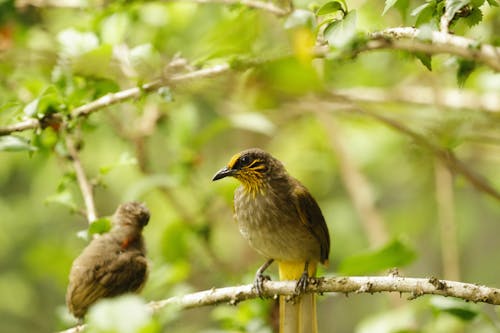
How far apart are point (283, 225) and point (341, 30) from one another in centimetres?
200

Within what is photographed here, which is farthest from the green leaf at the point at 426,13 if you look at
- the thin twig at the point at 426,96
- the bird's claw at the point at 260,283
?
the thin twig at the point at 426,96

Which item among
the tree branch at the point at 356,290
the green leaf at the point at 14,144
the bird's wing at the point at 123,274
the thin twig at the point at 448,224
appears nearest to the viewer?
the tree branch at the point at 356,290

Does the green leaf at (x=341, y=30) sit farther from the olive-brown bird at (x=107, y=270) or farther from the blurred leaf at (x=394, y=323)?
the blurred leaf at (x=394, y=323)

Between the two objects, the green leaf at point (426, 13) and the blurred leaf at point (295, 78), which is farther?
the green leaf at point (426, 13)

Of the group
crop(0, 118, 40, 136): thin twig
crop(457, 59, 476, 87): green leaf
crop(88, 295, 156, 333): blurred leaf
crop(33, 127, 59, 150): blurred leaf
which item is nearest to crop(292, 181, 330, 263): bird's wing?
crop(33, 127, 59, 150): blurred leaf

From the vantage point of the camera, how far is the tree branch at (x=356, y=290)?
3.37m

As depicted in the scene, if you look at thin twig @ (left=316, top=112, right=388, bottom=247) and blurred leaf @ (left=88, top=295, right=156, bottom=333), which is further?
thin twig @ (left=316, top=112, right=388, bottom=247)

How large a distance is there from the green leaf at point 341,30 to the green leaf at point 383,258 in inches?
63.9

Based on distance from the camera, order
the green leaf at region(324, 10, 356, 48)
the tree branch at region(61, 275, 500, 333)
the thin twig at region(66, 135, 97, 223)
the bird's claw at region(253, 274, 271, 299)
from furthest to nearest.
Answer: the thin twig at region(66, 135, 97, 223) < the bird's claw at region(253, 274, 271, 299) < the tree branch at region(61, 275, 500, 333) < the green leaf at region(324, 10, 356, 48)

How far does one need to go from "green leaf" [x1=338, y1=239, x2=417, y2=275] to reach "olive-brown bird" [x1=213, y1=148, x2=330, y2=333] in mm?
314

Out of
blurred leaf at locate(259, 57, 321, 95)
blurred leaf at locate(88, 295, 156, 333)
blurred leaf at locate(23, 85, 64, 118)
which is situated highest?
blurred leaf at locate(23, 85, 64, 118)

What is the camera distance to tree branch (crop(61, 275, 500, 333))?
133 inches

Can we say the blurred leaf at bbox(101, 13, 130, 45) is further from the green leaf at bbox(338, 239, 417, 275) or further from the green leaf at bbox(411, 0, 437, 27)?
the green leaf at bbox(411, 0, 437, 27)

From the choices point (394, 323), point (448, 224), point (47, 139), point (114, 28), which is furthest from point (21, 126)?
point (448, 224)
